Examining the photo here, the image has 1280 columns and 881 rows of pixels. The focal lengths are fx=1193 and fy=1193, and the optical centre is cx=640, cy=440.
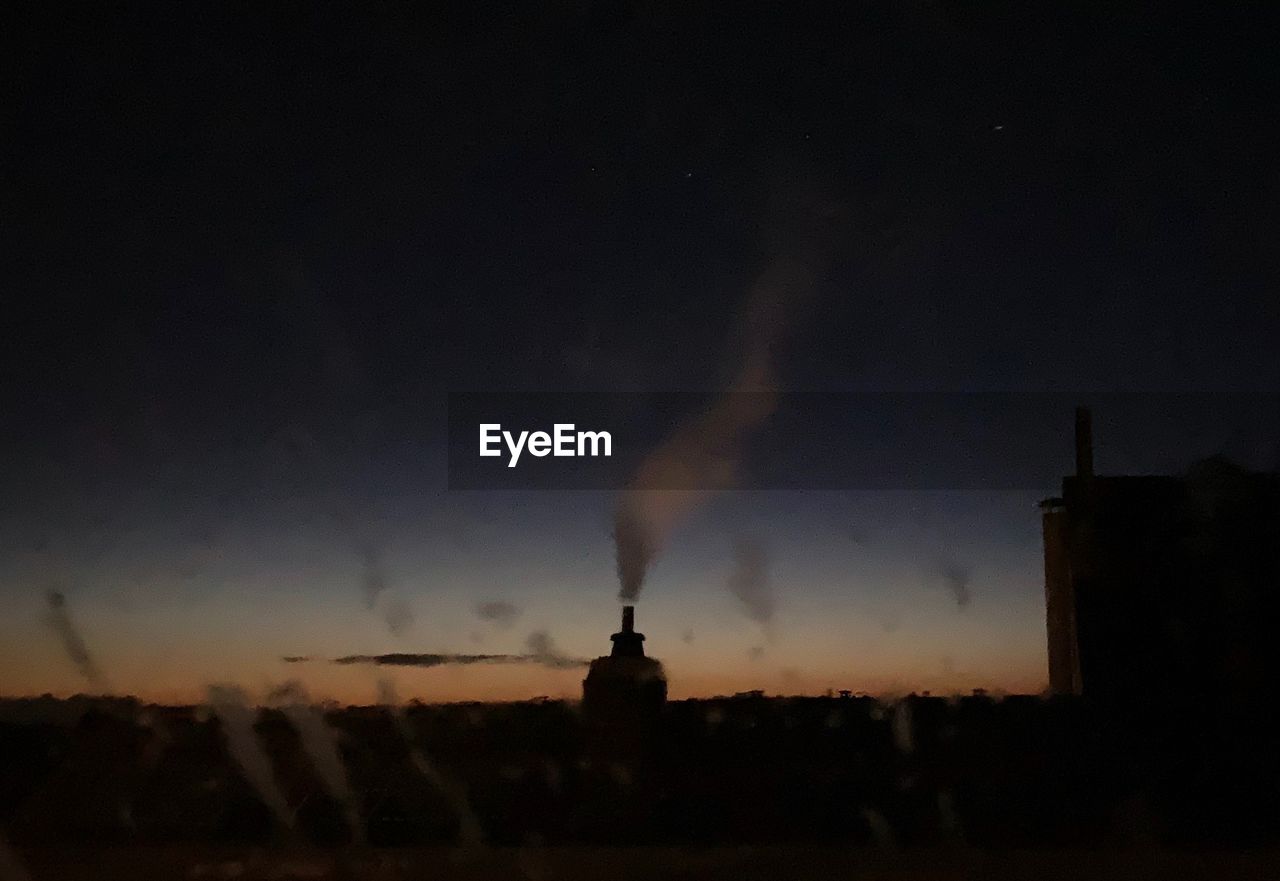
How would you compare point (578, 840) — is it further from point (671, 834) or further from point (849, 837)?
point (849, 837)

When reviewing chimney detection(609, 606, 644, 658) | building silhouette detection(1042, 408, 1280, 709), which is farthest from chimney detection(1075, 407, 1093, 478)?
chimney detection(609, 606, 644, 658)

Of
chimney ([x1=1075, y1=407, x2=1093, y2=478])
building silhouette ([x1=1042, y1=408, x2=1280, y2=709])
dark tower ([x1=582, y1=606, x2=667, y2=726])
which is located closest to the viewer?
dark tower ([x1=582, y1=606, x2=667, y2=726])

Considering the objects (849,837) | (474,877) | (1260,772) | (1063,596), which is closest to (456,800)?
(474,877)

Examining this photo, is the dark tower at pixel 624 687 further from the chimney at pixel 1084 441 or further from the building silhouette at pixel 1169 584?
the chimney at pixel 1084 441

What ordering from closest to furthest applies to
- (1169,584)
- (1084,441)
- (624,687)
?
(624,687) < (1169,584) < (1084,441)

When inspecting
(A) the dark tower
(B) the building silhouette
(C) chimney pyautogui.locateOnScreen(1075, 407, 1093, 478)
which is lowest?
(A) the dark tower

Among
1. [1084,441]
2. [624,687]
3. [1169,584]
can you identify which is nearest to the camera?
[624,687]

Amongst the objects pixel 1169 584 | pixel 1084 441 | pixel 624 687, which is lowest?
pixel 624 687

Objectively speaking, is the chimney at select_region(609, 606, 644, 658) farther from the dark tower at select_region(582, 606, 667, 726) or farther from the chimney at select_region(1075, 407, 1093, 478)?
the chimney at select_region(1075, 407, 1093, 478)

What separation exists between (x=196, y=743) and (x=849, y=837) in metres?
7.75

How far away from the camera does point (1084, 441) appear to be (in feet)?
66.9

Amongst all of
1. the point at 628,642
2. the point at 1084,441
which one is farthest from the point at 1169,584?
the point at 628,642

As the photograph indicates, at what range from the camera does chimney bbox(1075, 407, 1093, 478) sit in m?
20.3

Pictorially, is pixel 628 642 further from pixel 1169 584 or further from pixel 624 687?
pixel 1169 584
